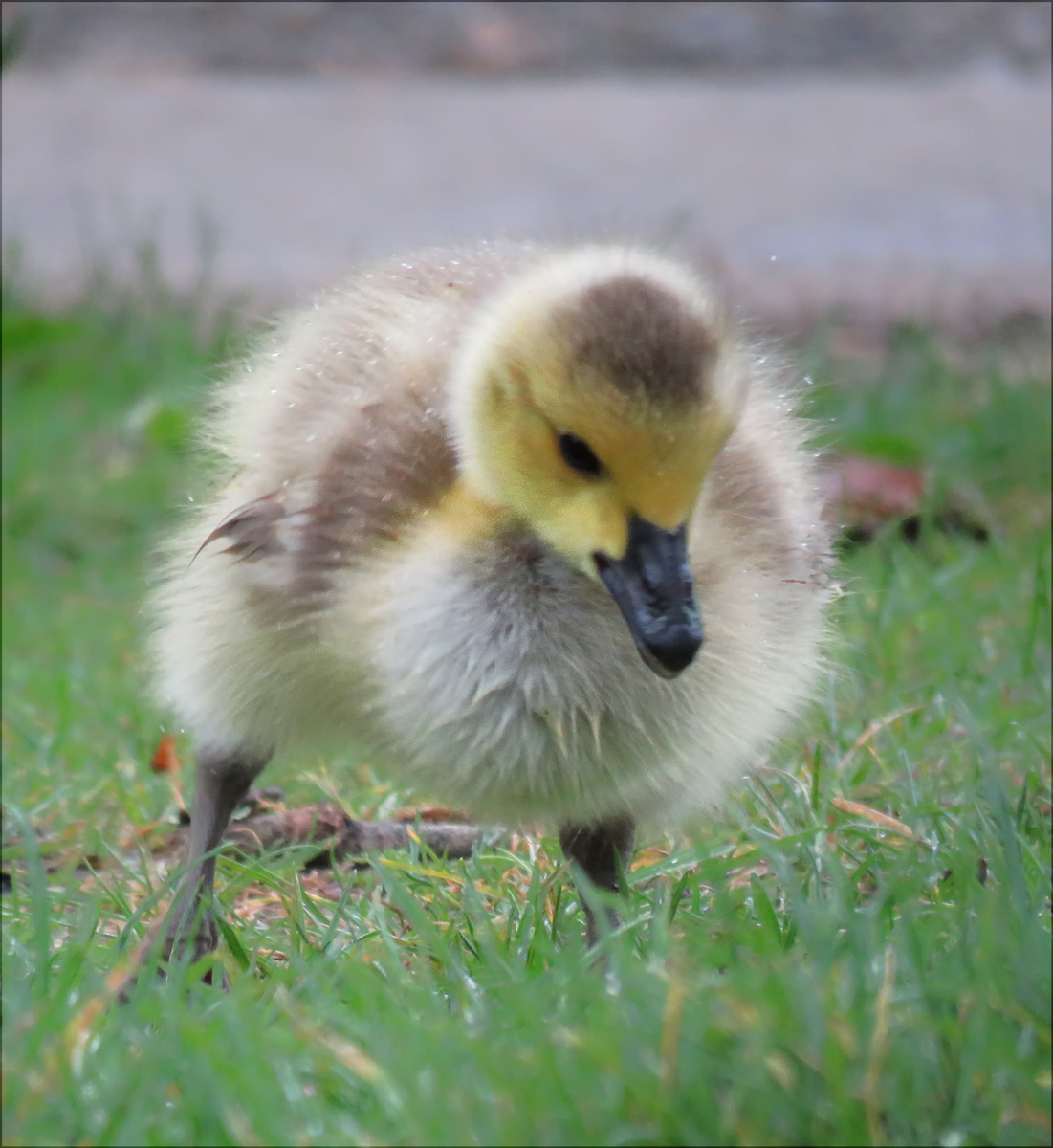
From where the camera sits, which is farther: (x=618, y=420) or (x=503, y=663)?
(x=503, y=663)

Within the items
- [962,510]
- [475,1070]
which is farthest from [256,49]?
[475,1070]

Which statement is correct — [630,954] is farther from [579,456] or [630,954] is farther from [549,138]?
[549,138]

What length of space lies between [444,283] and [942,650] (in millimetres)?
1490

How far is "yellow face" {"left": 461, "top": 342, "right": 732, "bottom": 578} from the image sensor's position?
5.94 feet

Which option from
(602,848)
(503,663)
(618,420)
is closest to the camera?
(618,420)

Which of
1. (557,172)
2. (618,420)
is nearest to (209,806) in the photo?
(618,420)

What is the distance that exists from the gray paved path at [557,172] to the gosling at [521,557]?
159 inches

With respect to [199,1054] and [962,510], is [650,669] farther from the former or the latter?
[962,510]

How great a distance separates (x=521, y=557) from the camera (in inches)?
79.5

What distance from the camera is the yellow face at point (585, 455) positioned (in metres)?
1.81

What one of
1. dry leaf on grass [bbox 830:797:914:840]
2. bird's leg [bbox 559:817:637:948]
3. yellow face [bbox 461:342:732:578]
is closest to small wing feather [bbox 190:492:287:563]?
yellow face [bbox 461:342:732:578]

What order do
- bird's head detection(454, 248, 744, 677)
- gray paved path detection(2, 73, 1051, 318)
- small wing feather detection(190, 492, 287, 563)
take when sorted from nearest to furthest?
bird's head detection(454, 248, 744, 677)
small wing feather detection(190, 492, 287, 563)
gray paved path detection(2, 73, 1051, 318)

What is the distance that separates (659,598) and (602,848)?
1.83ft

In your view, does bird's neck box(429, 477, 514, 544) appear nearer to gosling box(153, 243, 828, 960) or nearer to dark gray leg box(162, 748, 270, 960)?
gosling box(153, 243, 828, 960)
